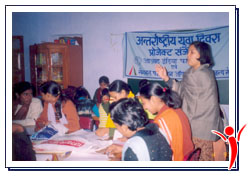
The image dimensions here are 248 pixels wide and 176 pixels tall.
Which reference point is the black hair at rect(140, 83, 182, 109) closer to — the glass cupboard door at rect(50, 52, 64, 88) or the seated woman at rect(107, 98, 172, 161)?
the seated woman at rect(107, 98, 172, 161)

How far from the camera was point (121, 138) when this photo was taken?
1776 mm

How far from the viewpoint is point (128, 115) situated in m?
1.30

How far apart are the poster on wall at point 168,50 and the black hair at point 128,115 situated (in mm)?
2129

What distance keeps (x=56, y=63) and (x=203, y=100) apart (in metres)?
3.00

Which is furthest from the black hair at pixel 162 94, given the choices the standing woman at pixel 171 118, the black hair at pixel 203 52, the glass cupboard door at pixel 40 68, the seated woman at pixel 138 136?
the glass cupboard door at pixel 40 68

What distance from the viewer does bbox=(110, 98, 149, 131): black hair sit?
4.26ft

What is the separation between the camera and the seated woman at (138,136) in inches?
45.2

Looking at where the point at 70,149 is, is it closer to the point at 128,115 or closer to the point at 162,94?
the point at 128,115

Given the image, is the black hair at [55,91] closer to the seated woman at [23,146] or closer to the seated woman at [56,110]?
the seated woman at [56,110]

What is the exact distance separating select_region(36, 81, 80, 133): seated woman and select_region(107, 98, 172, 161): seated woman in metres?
0.87

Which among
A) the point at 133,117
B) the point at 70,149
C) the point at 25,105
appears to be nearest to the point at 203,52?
the point at 133,117

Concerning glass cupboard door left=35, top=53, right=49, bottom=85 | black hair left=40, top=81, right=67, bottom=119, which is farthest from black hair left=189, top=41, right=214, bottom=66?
glass cupboard door left=35, top=53, right=49, bottom=85
